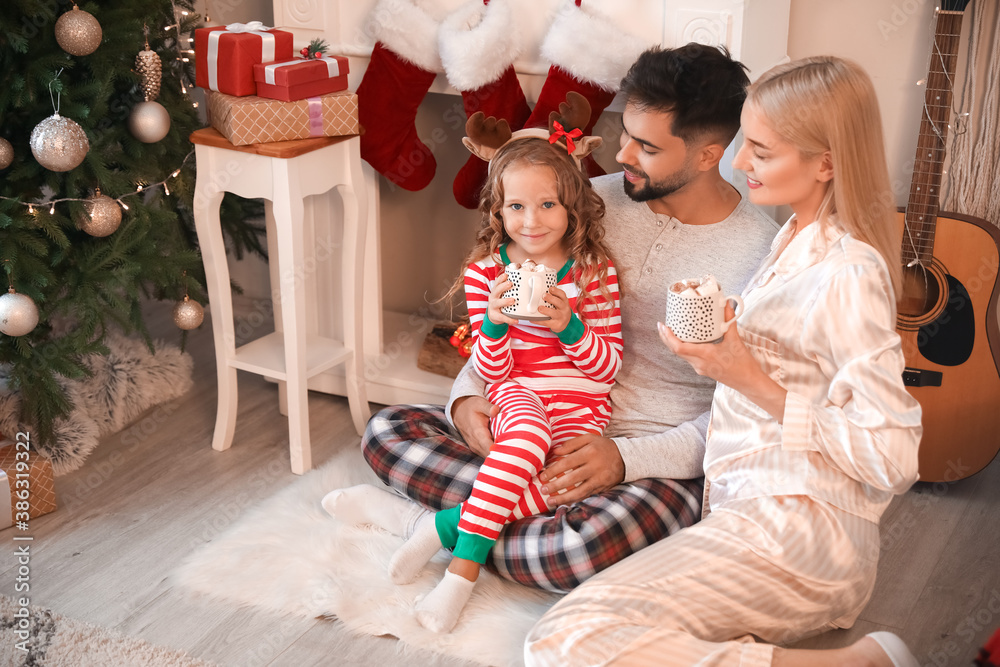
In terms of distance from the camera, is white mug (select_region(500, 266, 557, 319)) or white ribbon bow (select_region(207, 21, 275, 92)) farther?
white ribbon bow (select_region(207, 21, 275, 92))

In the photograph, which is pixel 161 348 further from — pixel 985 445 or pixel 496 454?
pixel 985 445

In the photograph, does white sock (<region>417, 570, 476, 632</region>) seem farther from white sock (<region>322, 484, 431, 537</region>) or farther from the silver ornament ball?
the silver ornament ball

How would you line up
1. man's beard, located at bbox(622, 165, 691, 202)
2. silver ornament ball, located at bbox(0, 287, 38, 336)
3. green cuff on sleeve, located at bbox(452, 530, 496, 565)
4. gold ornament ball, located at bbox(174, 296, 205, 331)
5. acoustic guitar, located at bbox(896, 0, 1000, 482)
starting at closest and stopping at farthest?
green cuff on sleeve, located at bbox(452, 530, 496, 565) → man's beard, located at bbox(622, 165, 691, 202) → silver ornament ball, located at bbox(0, 287, 38, 336) → acoustic guitar, located at bbox(896, 0, 1000, 482) → gold ornament ball, located at bbox(174, 296, 205, 331)

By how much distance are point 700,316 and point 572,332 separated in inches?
14.8

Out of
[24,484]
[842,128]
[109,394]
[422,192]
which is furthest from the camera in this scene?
[422,192]

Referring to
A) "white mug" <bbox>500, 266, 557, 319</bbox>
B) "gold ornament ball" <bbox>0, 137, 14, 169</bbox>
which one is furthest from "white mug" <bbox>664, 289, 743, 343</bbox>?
"gold ornament ball" <bbox>0, 137, 14, 169</bbox>

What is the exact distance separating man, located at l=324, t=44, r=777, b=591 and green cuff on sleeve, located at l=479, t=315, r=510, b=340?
187 mm

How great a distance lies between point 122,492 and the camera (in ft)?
6.90

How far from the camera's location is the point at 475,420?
72.6 inches

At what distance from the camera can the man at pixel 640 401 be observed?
1.70 metres

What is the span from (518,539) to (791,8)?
4.45 ft

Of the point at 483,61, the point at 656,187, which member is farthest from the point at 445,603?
the point at 483,61

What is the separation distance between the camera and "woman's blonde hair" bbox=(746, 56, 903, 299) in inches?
52.3

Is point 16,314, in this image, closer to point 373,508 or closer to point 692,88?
point 373,508
